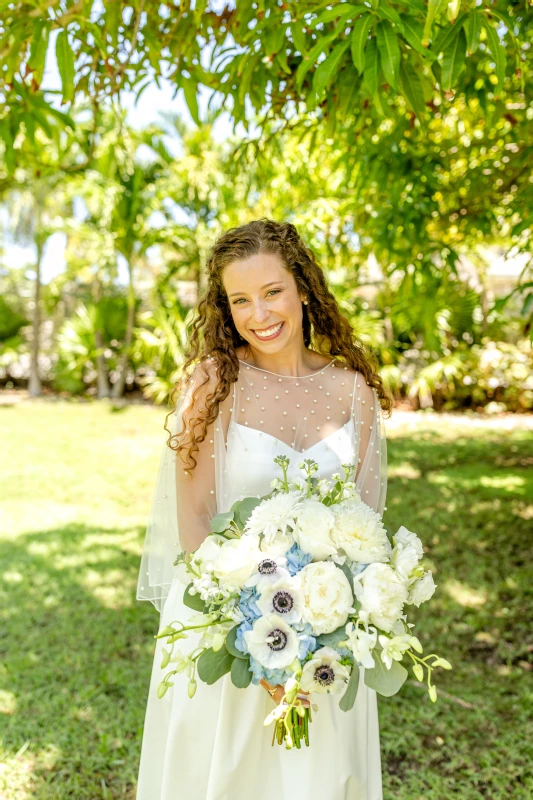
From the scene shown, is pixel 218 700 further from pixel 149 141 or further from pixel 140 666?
pixel 149 141

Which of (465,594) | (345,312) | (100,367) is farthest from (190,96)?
(100,367)

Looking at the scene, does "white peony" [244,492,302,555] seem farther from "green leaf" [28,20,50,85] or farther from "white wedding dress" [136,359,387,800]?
"green leaf" [28,20,50,85]

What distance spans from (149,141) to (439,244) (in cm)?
1061

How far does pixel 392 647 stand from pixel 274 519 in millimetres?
390

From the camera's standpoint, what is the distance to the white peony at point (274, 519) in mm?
1598

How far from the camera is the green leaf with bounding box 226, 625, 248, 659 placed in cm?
155

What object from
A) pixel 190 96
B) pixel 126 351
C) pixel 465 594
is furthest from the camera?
pixel 126 351

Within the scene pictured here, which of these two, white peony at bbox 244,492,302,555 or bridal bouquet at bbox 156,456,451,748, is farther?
white peony at bbox 244,492,302,555

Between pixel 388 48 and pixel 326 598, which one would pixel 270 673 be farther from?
pixel 388 48

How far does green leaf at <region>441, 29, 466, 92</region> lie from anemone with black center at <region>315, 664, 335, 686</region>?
157 cm

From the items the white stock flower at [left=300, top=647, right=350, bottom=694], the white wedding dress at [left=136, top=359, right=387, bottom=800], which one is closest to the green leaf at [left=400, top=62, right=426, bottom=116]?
the white wedding dress at [left=136, top=359, right=387, bottom=800]

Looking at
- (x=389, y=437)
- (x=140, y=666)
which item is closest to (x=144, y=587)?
(x=140, y=666)

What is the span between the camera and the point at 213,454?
6.95 ft

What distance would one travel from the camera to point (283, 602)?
4.96ft
